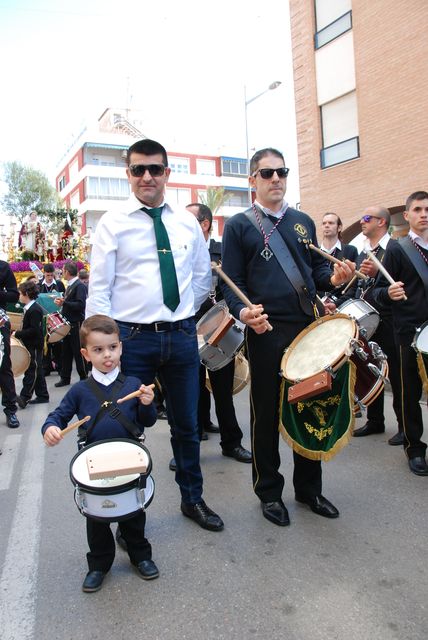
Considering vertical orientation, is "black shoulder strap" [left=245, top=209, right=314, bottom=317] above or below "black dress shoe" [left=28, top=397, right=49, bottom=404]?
above

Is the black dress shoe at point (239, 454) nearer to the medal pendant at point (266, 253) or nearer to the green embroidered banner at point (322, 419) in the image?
the green embroidered banner at point (322, 419)

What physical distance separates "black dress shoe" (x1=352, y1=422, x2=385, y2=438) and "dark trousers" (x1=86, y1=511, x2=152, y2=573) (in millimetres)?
3042

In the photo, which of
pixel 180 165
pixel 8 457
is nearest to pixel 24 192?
pixel 180 165

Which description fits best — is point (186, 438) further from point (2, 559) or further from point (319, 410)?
point (2, 559)

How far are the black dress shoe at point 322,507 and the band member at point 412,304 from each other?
1.03 metres

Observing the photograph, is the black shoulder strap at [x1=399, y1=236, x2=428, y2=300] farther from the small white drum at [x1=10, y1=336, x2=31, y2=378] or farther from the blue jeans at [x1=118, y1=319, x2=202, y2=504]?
the small white drum at [x1=10, y1=336, x2=31, y2=378]

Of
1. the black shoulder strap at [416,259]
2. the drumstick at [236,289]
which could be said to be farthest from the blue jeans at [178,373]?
the black shoulder strap at [416,259]

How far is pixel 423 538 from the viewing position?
10.6 feet

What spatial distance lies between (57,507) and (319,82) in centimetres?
1562

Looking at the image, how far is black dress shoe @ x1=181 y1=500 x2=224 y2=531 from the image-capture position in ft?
11.3

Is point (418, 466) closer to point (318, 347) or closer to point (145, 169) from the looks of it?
point (318, 347)

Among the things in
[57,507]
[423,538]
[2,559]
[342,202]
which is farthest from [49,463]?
[342,202]

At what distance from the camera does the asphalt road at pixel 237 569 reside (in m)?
2.50

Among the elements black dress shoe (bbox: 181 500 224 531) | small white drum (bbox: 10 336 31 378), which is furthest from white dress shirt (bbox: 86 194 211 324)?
small white drum (bbox: 10 336 31 378)
